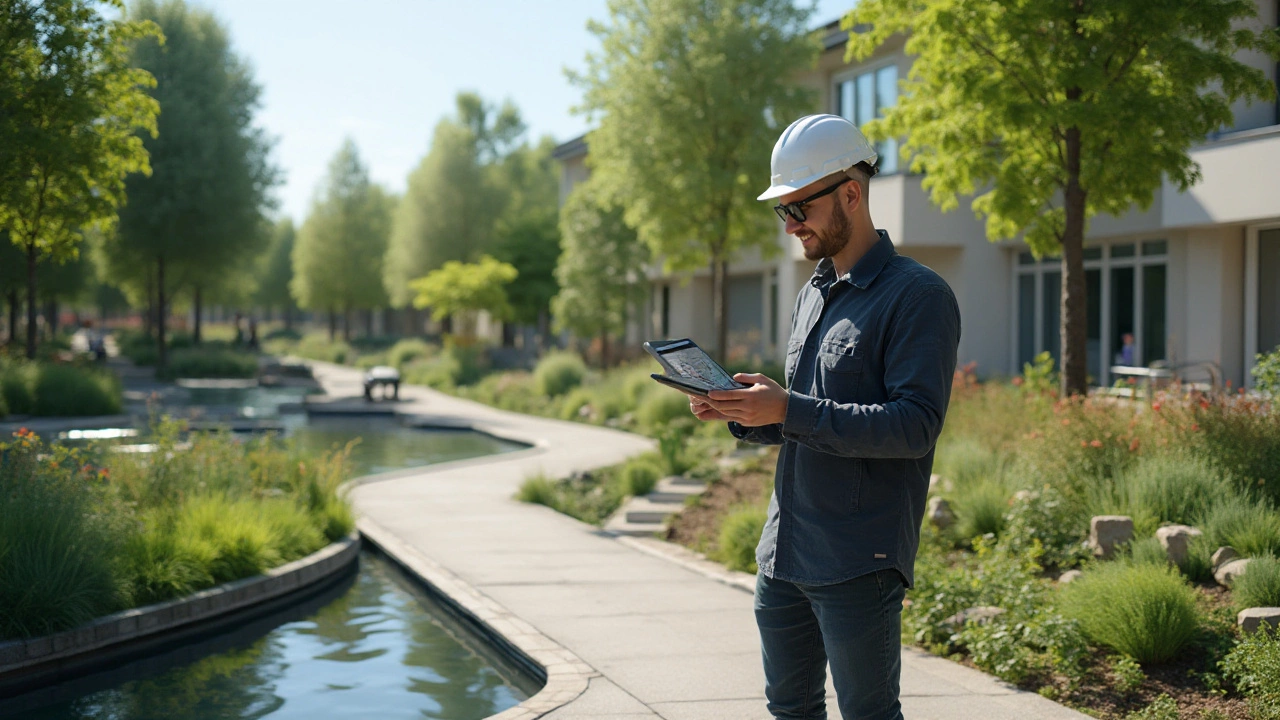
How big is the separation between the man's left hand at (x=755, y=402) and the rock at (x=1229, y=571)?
175 inches

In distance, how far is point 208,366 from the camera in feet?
106

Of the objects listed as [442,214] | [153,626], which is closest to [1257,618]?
[153,626]

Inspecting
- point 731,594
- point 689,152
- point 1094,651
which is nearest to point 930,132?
point 731,594

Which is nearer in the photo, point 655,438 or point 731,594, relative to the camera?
point 731,594

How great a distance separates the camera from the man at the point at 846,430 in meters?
2.69

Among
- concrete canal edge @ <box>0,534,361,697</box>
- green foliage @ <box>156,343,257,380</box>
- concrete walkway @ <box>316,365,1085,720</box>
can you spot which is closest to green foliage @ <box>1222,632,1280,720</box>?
concrete walkway @ <box>316,365,1085,720</box>

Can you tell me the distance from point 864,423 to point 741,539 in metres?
6.14

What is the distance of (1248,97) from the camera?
982 cm

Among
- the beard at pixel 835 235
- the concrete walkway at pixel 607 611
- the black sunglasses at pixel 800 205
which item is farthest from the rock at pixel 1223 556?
the black sunglasses at pixel 800 205

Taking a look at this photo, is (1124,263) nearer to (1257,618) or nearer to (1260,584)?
(1260,584)

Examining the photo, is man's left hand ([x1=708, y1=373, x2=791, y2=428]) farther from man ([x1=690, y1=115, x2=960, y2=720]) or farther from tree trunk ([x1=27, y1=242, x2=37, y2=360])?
tree trunk ([x1=27, y1=242, x2=37, y2=360])

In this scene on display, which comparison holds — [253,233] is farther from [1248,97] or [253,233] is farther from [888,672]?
[888,672]

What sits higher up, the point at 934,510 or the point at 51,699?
the point at 934,510

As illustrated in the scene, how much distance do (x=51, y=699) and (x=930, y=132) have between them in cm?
842
